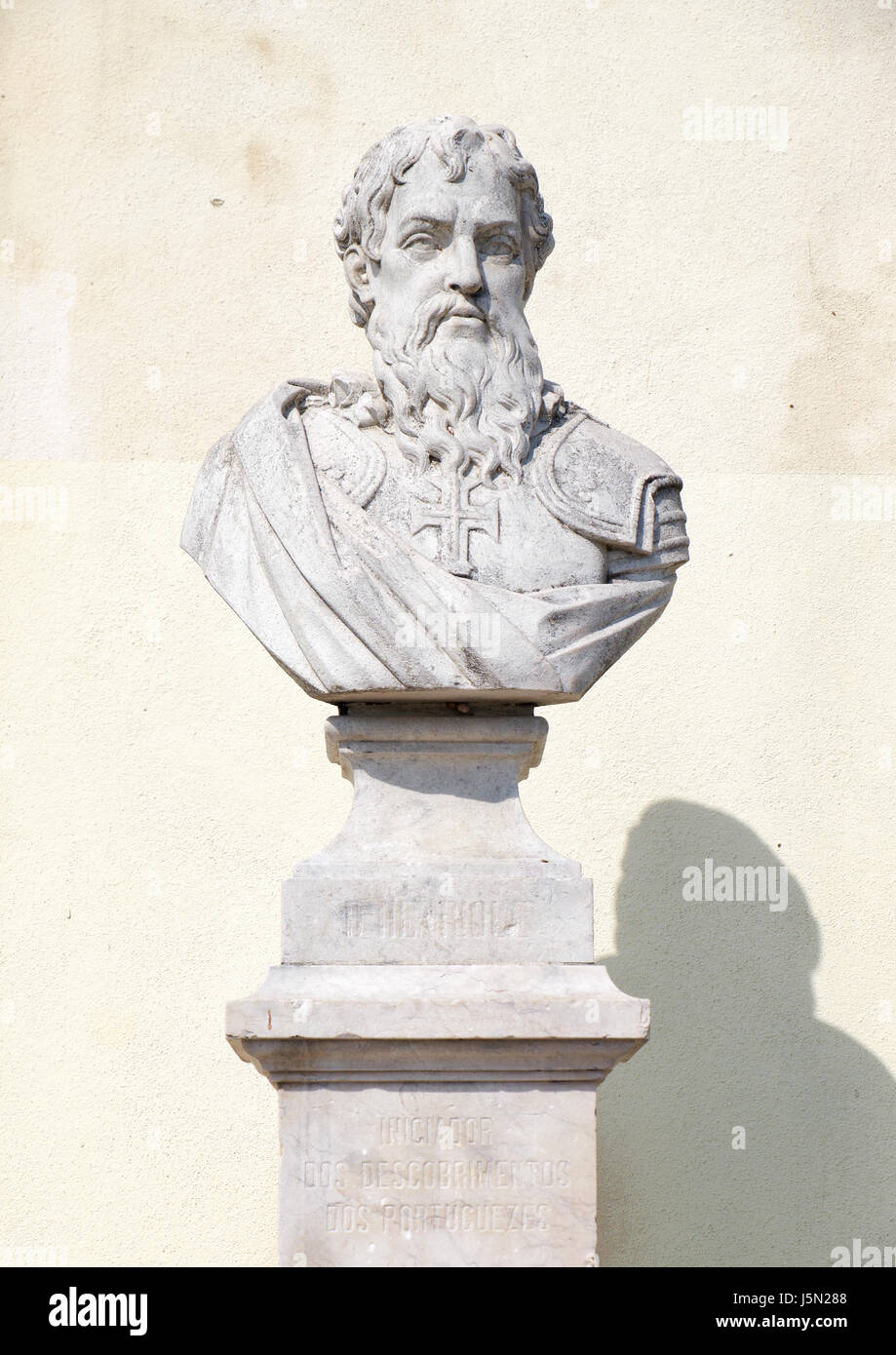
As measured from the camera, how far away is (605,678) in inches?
260

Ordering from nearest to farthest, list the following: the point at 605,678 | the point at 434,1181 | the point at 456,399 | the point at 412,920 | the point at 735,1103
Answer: the point at 434,1181 < the point at 412,920 < the point at 456,399 < the point at 735,1103 < the point at 605,678

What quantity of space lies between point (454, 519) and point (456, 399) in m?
0.28

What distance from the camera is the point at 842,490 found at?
21.9 ft

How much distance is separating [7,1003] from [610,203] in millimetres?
3069

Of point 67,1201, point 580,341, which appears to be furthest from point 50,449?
point 67,1201

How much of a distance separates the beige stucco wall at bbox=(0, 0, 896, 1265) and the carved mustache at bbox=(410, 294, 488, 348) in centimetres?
198

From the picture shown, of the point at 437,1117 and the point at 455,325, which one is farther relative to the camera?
the point at 455,325

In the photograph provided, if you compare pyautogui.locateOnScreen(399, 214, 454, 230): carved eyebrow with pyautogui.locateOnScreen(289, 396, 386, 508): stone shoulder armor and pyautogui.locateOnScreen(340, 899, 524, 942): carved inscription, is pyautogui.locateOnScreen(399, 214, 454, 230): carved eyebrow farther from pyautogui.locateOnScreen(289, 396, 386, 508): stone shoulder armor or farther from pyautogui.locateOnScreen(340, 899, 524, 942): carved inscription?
pyautogui.locateOnScreen(340, 899, 524, 942): carved inscription

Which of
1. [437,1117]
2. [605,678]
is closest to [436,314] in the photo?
[437,1117]

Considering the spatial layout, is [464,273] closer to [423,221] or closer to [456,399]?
[423,221]

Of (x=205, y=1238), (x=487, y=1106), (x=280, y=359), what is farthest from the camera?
(x=280, y=359)

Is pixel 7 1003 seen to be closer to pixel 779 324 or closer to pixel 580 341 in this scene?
pixel 580 341

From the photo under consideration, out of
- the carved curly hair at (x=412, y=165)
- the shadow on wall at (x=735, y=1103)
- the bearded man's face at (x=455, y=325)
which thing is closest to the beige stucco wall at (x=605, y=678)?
the shadow on wall at (x=735, y=1103)

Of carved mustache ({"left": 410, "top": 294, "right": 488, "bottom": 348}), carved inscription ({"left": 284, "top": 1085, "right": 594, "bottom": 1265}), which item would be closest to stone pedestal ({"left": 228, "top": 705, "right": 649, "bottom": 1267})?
carved inscription ({"left": 284, "top": 1085, "right": 594, "bottom": 1265})
